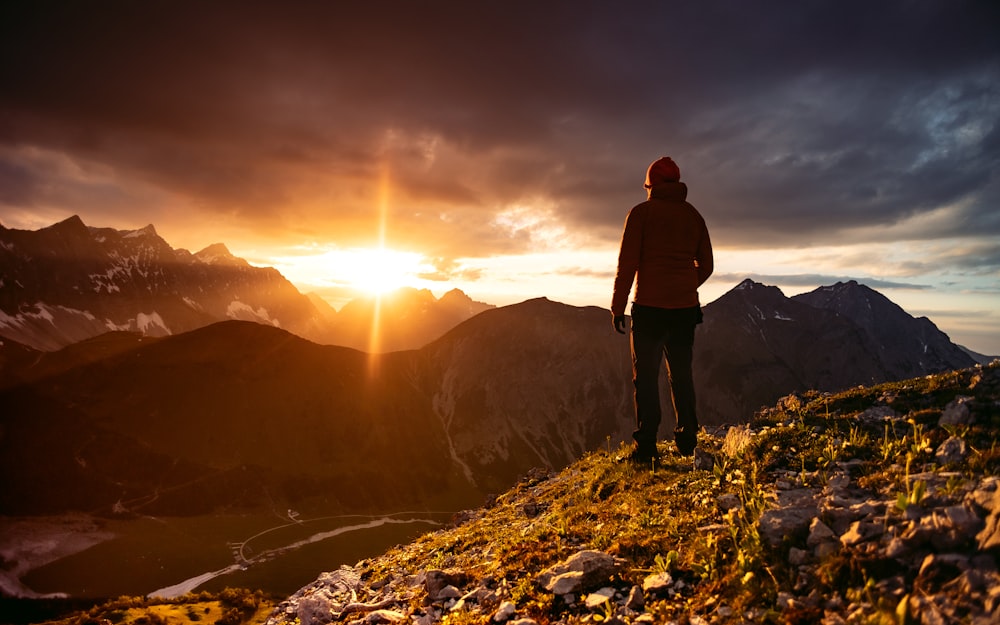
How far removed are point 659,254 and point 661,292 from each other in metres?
0.82

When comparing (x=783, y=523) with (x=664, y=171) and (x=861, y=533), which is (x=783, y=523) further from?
(x=664, y=171)

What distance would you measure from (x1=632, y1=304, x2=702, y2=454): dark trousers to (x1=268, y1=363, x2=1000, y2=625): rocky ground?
667 mm

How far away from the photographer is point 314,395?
191250 mm

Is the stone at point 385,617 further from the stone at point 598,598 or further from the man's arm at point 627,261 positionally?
the man's arm at point 627,261

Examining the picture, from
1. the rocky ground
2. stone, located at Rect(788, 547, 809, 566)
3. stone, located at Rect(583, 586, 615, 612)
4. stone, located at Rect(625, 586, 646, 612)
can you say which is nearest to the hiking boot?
the rocky ground

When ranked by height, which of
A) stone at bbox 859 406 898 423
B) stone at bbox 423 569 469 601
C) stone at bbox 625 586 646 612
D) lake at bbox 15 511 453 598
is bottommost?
lake at bbox 15 511 453 598

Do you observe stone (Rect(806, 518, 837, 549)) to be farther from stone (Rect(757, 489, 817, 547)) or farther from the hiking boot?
the hiking boot

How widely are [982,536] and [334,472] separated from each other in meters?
184

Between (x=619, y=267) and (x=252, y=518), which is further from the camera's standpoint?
(x=252, y=518)

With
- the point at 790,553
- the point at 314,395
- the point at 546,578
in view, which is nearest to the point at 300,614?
the point at 546,578

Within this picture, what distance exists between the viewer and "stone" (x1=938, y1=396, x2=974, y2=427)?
601cm

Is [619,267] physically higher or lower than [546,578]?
higher

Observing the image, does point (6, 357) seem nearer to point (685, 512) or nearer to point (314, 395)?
point (314, 395)

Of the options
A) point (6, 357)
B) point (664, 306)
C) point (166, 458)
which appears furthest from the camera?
point (6, 357)
